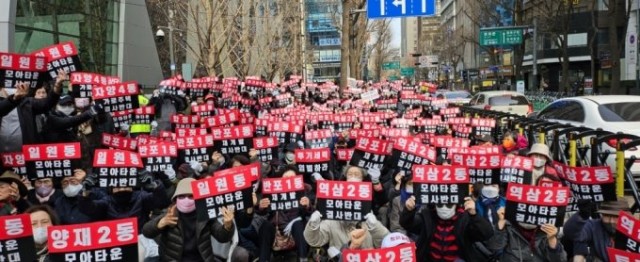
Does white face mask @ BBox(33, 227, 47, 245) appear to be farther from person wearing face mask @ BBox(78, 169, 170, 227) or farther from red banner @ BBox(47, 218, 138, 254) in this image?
person wearing face mask @ BBox(78, 169, 170, 227)

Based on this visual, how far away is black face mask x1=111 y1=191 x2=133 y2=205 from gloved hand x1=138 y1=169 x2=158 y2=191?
18 centimetres

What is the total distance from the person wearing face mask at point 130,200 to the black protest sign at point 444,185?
2.76 metres

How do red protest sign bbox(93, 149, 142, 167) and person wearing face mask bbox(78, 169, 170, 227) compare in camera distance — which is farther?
red protest sign bbox(93, 149, 142, 167)

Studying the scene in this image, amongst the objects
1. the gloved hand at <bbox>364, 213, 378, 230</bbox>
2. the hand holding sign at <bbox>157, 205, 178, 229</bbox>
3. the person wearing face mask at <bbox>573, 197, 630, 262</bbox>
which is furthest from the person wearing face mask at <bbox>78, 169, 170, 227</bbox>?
the person wearing face mask at <bbox>573, 197, 630, 262</bbox>

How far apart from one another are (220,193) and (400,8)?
10.9 metres

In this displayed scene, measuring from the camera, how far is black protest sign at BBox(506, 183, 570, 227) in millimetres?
4809

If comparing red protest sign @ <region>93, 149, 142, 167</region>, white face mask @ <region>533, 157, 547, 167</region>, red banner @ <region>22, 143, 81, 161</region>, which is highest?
red banner @ <region>22, 143, 81, 161</region>

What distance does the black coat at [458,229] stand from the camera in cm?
520

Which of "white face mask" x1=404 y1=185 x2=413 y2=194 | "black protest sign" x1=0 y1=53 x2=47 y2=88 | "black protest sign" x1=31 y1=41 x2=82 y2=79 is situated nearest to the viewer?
"white face mask" x1=404 y1=185 x2=413 y2=194

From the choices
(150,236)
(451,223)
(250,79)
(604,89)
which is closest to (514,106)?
(250,79)

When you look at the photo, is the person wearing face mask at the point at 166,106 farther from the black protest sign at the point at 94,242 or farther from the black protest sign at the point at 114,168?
the black protest sign at the point at 94,242

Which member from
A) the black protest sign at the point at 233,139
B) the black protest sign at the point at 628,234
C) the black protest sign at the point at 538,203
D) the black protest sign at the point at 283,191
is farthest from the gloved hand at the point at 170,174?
the black protest sign at the point at 628,234

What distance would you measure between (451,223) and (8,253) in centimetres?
345

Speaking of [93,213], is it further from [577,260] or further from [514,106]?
[514,106]
